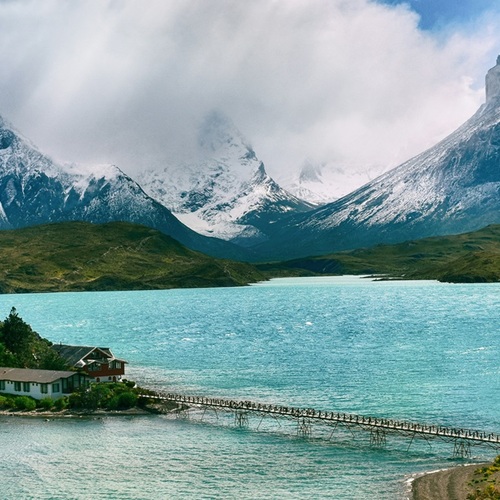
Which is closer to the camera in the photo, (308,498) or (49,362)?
(308,498)

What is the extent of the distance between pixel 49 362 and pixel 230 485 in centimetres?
5965

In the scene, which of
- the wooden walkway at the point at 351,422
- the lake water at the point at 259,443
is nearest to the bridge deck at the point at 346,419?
the wooden walkway at the point at 351,422

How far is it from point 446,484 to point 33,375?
230 ft

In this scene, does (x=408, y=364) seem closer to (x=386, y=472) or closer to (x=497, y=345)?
(x=497, y=345)

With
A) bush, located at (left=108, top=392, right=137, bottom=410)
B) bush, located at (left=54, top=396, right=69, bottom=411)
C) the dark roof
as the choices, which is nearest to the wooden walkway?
bush, located at (left=108, top=392, right=137, bottom=410)

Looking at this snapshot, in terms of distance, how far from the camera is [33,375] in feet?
404

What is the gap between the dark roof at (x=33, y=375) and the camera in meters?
121

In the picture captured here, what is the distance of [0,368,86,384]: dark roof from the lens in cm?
12075

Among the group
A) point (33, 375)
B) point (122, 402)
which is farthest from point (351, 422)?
point (33, 375)

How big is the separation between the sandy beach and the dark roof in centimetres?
6196

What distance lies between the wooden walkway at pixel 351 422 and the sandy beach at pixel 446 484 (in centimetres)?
791

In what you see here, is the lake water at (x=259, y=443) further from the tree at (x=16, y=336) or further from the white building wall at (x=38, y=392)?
the tree at (x=16, y=336)

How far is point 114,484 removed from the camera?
264ft

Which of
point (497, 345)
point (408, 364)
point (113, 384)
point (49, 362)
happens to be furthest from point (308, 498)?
point (497, 345)
